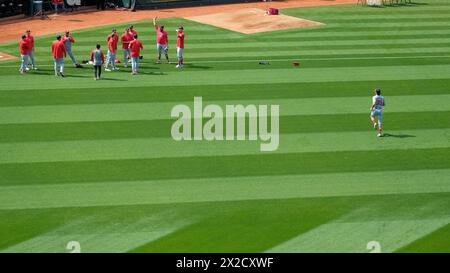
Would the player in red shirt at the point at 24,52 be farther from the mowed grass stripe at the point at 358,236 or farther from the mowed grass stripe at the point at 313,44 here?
the mowed grass stripe at the point at 358,236

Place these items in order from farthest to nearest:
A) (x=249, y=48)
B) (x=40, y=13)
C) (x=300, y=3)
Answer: (x=300, y=3), (x=40, y=13), (x=249, y=48)

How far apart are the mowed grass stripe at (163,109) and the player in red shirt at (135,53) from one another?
14.0 feet

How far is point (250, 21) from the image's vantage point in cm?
4403

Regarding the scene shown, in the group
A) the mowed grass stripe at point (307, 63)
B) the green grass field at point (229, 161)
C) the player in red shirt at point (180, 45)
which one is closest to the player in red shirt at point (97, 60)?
the green grass field at point (229, 161)

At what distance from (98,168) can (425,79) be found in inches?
576

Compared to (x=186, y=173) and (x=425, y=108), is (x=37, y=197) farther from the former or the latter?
(x=425, y=108)

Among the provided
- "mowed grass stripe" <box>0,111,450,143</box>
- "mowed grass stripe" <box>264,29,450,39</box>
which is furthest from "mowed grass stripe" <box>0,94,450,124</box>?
"mowed grass stripe" <box>264,29,450,39</box>

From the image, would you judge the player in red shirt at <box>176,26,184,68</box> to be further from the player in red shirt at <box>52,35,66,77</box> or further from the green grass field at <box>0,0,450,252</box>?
the player in red shirt at <box>52,35,66,77</box>

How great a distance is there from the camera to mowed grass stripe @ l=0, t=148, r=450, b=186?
75.5ft

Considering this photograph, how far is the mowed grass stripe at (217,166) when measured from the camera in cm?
2302

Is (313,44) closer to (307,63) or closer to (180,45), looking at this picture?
(307,63)

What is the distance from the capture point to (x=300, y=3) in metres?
49.9

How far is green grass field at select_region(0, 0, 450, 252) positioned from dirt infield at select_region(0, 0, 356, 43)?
489 cm

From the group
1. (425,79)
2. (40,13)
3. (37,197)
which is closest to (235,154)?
(37,197)
